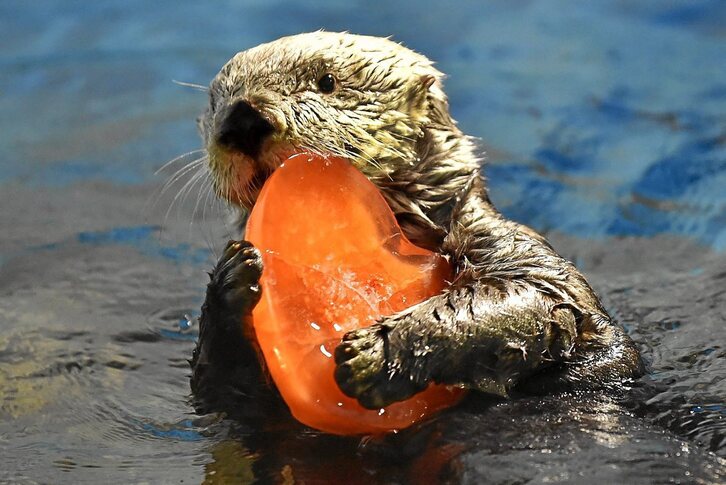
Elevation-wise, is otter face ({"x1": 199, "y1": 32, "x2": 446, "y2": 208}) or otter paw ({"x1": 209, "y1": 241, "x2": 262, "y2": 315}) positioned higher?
otter face ({"x1": 199, "y1": 32, "x2": 446, "y2": 208})

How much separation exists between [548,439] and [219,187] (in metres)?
1.41

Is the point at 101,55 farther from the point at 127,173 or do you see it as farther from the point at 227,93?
the point at 227,93

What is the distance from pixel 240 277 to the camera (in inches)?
128

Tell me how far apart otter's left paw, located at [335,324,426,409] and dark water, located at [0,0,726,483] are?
19 cm

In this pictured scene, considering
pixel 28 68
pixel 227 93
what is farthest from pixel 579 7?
pixel 227 93

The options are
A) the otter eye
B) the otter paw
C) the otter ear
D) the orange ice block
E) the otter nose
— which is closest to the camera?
the orange ice block

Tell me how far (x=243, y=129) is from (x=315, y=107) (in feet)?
1.06

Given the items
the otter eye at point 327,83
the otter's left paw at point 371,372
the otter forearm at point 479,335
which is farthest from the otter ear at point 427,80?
the otter's left paw at point 371,372

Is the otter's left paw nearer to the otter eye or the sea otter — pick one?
the sea otter

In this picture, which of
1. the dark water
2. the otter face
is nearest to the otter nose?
the otter face

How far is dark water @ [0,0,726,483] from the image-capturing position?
326 cm

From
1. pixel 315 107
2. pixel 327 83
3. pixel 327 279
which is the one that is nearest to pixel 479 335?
pixel 327 279

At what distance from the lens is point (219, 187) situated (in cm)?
365

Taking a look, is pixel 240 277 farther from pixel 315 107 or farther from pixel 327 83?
pixel 327 83
